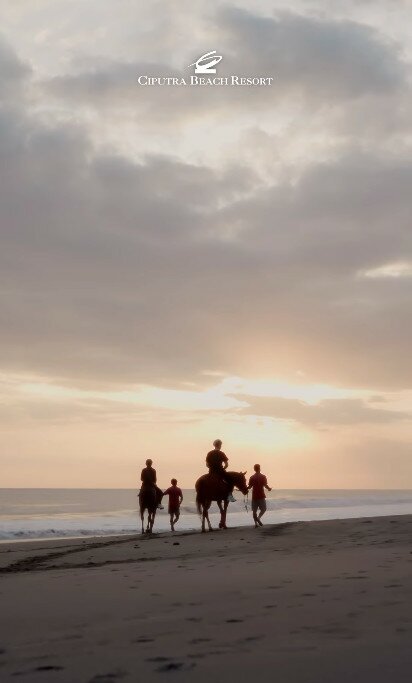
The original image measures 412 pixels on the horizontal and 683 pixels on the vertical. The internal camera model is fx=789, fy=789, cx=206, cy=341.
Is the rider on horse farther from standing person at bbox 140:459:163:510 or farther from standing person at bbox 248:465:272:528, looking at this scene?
standing person at bbox 140:459:163:510

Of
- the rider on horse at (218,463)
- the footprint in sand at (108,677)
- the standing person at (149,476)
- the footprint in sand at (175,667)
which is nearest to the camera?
the footprint in sand at (108,677)

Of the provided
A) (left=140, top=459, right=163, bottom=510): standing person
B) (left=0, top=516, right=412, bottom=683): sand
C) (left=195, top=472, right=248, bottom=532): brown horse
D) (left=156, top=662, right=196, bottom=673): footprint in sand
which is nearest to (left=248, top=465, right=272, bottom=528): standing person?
(left=195, top=472, right=248, bottom=532): brown horse

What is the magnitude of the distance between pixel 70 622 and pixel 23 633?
410mm

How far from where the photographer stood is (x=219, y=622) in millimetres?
5695

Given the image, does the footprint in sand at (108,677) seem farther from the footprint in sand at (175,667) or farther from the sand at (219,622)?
the footprint in sand at (175,667)

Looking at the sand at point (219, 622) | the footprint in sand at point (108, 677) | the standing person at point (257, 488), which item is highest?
the standing person at point (257, 488)

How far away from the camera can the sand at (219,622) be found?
14.4ft

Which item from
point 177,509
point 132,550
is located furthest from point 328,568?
point 177,509

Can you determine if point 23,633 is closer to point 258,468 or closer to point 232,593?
point 232,593

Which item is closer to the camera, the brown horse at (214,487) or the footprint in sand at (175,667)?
the footprint in sand at (175,667)

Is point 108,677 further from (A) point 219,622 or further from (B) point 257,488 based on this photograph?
(B) point 257,488

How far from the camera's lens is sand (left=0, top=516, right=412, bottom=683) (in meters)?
4.39

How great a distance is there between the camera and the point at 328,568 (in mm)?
8695

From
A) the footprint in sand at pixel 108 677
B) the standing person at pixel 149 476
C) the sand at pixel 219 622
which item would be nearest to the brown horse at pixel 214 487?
the standing person at pixel 149 476
